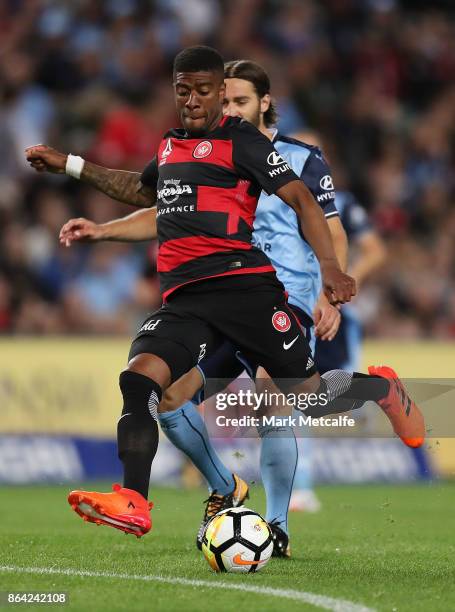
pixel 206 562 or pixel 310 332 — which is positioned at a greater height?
pixel 310 332

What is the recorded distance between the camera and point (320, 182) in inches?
255

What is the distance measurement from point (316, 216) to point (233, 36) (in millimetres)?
9717

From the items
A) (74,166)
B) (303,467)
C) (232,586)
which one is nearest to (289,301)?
(74,166)

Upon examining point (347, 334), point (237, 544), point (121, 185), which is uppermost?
point (121, 185)

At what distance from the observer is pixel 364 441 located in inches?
444

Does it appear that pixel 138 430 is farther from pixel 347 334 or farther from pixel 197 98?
pixel 347 334

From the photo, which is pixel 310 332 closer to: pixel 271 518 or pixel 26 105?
pixel 271 518

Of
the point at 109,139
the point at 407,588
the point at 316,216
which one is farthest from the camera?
the point at 109,139

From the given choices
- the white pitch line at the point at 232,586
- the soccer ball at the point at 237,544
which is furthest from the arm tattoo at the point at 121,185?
the white pitch line at the point at 232,586

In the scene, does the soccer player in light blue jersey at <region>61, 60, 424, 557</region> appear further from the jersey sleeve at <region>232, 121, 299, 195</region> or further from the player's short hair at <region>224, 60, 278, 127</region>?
the jersey sleeve at <region>232, 121, 299, 195</region>

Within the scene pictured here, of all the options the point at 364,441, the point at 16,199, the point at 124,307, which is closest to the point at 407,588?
the point at 364,441

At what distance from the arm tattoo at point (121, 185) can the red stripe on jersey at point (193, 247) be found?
53 centimetres

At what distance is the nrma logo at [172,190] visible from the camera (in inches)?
213

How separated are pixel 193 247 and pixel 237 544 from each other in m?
1.27
